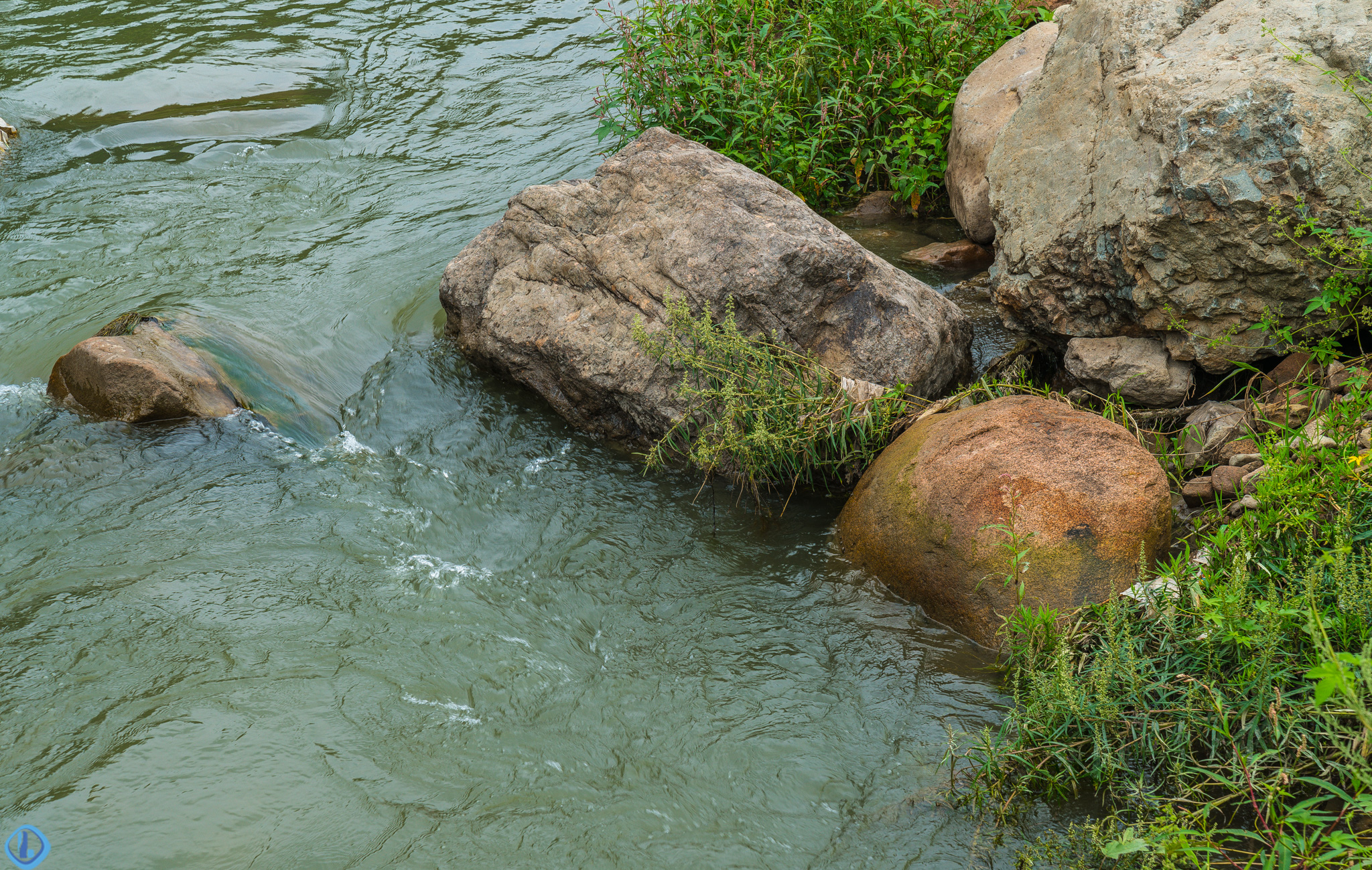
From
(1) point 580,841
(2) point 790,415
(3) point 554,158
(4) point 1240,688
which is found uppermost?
(3) point 554,158

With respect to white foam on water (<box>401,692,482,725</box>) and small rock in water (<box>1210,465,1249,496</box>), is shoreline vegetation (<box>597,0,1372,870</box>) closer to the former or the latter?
small rock in water (<box>1210,465,1249,496</box>)

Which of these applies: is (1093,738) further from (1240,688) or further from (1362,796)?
(1362,796)

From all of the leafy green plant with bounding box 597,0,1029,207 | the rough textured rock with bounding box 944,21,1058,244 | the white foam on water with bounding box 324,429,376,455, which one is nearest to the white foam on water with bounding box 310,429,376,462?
the white foam on water with bounding box 324,429,376,455

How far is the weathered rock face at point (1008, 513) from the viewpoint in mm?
3725

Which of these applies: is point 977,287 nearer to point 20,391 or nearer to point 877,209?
point 877,209

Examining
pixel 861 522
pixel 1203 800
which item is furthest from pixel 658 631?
pixel 1203 800

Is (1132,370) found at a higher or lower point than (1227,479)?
higher

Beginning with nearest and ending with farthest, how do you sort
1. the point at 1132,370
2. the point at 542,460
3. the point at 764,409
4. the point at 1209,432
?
1. the point at 1209,432
2. the point at 764,409
3. the point at 1132,370
4. the point at 542,460

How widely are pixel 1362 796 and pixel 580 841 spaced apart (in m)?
2.28

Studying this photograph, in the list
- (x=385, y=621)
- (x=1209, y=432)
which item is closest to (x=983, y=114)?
(x=1209, y=432)

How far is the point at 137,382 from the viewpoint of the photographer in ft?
16.6

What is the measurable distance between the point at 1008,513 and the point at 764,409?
4.03 ft

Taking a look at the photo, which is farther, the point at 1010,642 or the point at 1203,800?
the point at 1010,642

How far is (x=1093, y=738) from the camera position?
3121mm
